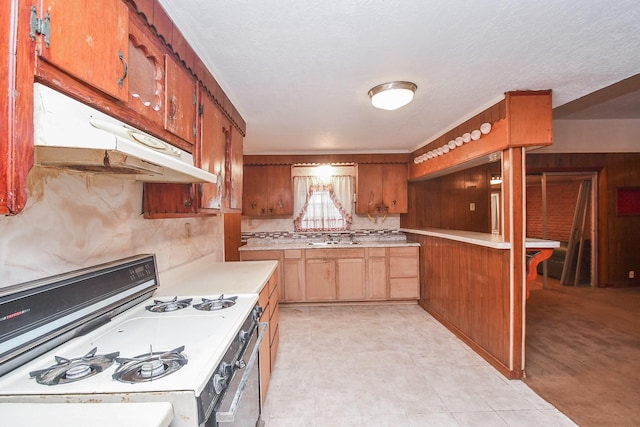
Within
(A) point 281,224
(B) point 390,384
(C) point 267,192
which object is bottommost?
(B) point 390,384

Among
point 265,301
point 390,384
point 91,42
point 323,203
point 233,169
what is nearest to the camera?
point 91,42

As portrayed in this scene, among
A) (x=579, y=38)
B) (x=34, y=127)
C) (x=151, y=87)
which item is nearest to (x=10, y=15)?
(x=34, y=127)

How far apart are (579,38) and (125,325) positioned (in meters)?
2.64

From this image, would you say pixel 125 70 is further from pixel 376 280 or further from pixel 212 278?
pixel 376 280

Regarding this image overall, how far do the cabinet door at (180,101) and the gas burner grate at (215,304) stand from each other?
841 millimetres

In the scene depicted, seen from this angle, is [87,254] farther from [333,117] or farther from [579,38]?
[579,38]

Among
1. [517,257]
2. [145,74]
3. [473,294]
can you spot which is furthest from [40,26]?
[473,294]

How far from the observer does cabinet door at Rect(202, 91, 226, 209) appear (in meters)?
1.69

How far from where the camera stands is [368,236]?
181 inches

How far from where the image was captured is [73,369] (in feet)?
2.80

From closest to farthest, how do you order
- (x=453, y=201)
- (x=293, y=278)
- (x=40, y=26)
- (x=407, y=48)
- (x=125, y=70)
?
(x=40, y=26)
(x=125, y=70)
(x=407, y=48)
(x=293, y=278)
(x=453, y=201)

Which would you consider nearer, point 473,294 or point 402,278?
point 473,294

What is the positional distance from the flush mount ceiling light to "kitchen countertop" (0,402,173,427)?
2.08 m

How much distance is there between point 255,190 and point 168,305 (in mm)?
2951
